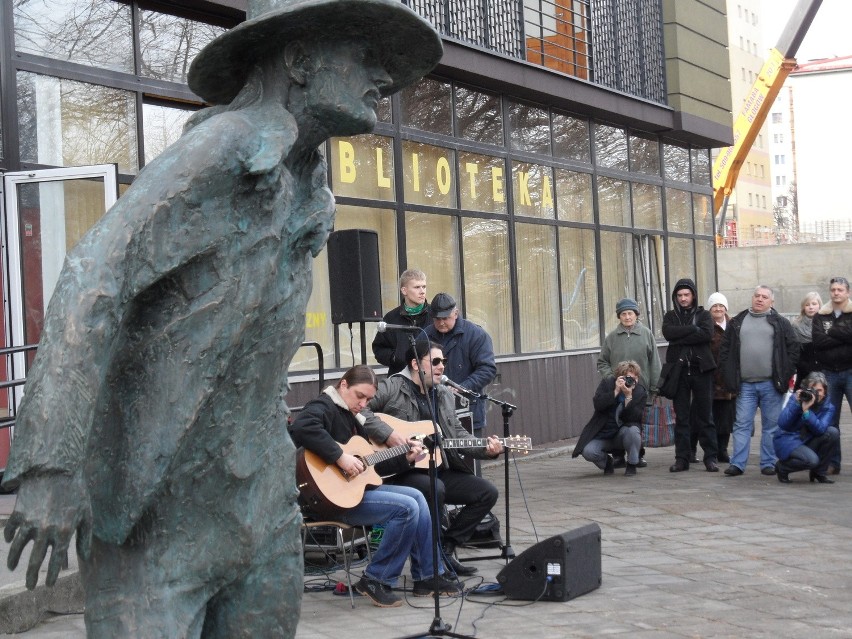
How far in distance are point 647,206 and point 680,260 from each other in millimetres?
1681

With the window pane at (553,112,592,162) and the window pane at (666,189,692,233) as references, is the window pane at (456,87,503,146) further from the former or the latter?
the window pane at (666,189,692,233)

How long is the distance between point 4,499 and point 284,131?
22.1 feet

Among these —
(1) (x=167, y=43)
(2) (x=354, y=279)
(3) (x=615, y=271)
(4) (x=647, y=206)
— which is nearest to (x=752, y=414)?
(2) (x=354, y=279)

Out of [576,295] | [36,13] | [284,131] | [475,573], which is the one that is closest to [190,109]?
[36,13]

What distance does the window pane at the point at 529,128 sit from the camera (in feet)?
52.9

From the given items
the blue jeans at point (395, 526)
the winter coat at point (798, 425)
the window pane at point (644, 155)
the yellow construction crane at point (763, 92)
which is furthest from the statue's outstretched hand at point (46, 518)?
the yellow construction crane at point (763, 92)

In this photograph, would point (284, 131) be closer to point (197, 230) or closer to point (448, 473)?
point (197, 230)

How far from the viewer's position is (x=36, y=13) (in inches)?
387

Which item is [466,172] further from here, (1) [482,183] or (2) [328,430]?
A: (2) [328,430]

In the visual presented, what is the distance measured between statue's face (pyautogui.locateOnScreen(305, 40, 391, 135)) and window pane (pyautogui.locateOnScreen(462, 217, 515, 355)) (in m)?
12.4

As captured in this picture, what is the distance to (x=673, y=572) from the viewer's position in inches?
295

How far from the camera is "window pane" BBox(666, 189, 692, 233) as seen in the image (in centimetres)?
2072

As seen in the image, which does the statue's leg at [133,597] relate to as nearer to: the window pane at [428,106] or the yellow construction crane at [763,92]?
the window pane at [428,106]

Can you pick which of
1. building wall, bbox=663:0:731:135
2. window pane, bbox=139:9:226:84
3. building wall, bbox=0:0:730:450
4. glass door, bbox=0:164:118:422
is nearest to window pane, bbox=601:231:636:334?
building wall, bbox=0:0:730:450
